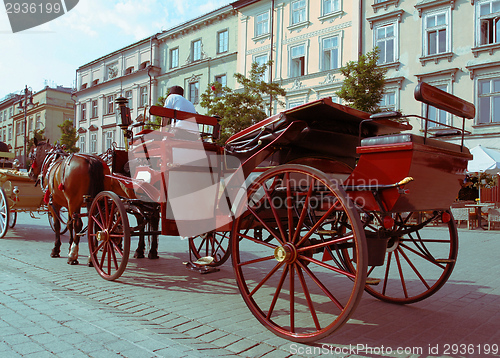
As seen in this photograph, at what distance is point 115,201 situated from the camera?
183 inches

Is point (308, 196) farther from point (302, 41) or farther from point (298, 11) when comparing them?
point (298, 11)

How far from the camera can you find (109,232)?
15.9 ft

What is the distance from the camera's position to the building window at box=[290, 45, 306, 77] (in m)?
21.6

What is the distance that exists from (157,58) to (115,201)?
1093 inches

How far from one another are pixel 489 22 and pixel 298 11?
932cm

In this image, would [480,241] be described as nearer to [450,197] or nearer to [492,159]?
[492,159]

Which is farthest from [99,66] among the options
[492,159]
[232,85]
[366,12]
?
[492,159]

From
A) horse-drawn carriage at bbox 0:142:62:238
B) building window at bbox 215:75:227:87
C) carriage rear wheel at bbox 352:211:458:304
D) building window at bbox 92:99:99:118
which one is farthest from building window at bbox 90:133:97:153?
carriage rear wheel at bbox 352:211:458:304

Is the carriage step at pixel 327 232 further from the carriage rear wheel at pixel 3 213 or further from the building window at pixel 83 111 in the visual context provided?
the building window at pixel 83 111

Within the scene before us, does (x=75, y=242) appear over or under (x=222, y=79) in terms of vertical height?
under

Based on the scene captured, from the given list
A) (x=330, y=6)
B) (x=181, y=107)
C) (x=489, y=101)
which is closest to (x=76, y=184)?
(x=181, y=107)

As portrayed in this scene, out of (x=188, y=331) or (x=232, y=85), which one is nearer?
(x=188, y=331)

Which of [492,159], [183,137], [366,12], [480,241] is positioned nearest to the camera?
[183,137]

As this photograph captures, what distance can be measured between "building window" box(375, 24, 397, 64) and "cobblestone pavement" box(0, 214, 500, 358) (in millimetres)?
14978
